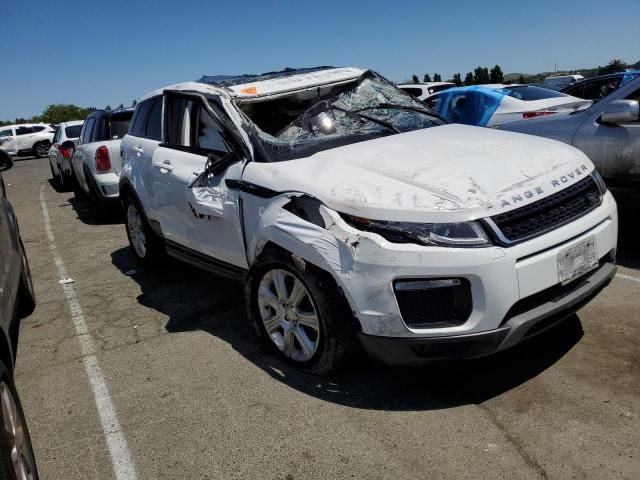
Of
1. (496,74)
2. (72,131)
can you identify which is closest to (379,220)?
(72,131)

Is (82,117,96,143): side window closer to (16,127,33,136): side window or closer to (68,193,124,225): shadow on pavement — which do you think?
(68,193,124,225): shadow on pavement

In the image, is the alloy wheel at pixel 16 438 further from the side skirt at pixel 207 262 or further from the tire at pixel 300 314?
the side skirt at pixel 207 262

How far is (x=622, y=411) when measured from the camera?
2781mm

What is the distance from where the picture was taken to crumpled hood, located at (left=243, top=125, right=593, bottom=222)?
2.77 m

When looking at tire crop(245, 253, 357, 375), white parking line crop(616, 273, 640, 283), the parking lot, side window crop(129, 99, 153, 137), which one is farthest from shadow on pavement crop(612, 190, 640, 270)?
side window crop(129, 99, 153, 137)

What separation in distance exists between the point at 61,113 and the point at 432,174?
235ft

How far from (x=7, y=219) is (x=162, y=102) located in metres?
1.67

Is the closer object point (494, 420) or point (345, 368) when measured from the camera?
point (494, 420)

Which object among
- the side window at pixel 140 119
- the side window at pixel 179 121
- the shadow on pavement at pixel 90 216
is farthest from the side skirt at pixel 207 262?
the shadow on pavement at pixel 90 216

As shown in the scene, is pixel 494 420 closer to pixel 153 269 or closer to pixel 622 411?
pixel 622 411

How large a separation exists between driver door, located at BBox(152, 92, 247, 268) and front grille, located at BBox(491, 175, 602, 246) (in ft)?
5.62

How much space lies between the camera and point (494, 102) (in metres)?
8.77

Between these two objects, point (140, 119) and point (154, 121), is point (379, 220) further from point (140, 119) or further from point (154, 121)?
point (140, 119)

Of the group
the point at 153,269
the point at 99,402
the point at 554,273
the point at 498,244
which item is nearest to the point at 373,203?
the point at 498,244
